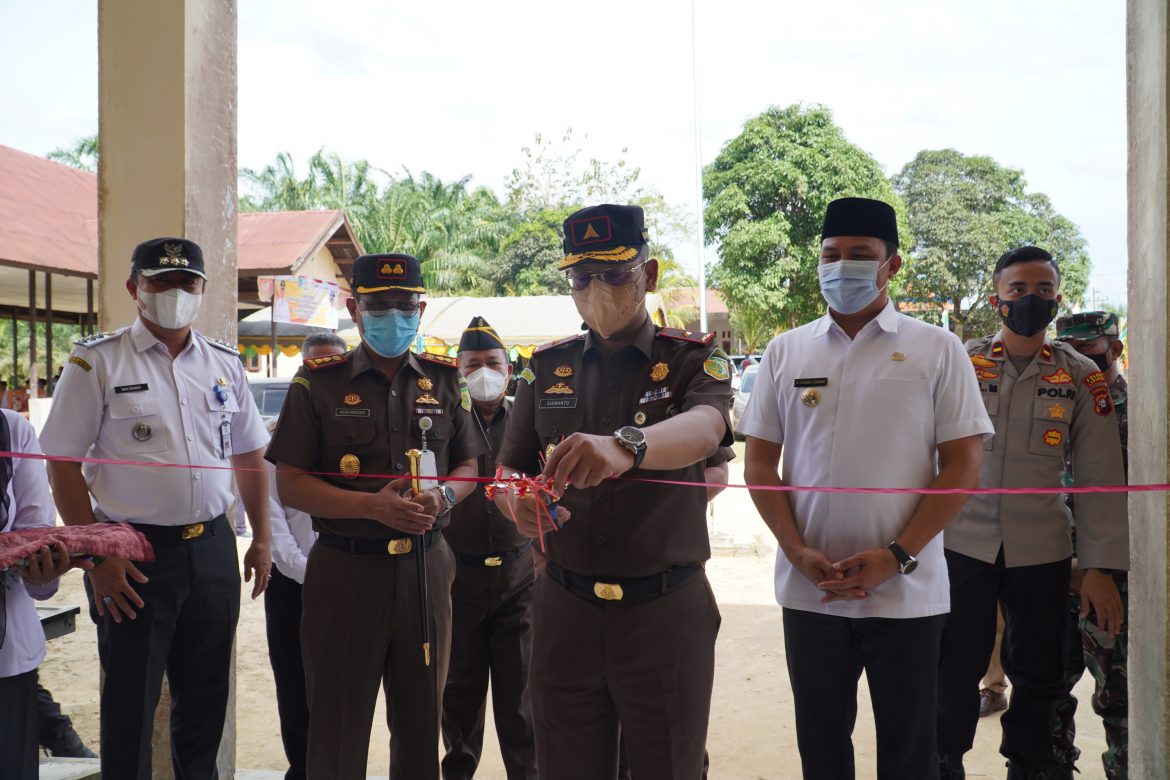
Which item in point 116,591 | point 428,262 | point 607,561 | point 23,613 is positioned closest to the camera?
point 607,561

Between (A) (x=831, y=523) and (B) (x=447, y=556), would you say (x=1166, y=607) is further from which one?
(B) (x=447, y=556)

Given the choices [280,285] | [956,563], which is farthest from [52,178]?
[956,563]

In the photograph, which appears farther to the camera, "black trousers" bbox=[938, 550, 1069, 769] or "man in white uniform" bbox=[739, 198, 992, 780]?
"black trousers" bbox=[938, 550, 1069, 769]

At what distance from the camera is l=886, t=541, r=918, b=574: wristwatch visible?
250cm

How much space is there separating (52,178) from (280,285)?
167 inches

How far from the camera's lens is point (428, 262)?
3041cm

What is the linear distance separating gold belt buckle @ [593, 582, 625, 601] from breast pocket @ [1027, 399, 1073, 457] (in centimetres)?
190

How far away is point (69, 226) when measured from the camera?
13.6 meters

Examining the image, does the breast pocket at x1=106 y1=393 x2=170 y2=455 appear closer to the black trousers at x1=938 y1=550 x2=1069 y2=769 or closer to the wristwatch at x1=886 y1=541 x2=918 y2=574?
the wristwatch at x1=886 y1=541 x2=918 y2=574

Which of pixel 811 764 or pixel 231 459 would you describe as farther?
pixel 231 459

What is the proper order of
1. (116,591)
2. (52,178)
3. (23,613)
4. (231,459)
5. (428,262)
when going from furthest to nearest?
1. (428,262)
2. (52,178)
3. (231,459)
4. (116,591)
5. (23,613)

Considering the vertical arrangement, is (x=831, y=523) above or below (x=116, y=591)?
above

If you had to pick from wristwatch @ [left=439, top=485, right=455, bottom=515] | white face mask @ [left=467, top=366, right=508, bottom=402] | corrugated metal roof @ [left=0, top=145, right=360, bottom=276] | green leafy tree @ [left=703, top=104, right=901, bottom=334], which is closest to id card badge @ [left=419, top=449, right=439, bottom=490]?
wristwatch @ [left=439, top=485, right=455, bottom=515]

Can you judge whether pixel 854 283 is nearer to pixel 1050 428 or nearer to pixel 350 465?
pixel 1050 428
